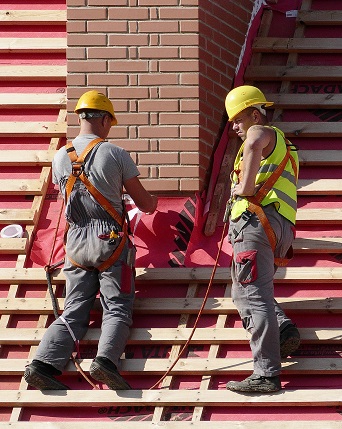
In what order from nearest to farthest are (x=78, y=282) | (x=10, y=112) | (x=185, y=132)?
(x=78, y=282) < (x=185, y=132) < (x=10, y=112)

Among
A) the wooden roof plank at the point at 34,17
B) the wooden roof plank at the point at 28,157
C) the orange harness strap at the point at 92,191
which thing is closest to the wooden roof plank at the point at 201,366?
the orange harness strap at the point at 92,191

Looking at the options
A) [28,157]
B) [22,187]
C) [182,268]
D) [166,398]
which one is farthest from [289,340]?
[28,157]

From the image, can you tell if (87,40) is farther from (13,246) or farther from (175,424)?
(175,424)

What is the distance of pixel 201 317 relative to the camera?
318 inches

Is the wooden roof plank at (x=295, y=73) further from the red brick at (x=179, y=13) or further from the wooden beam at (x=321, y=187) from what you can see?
the wooden beam at (x=321, y=187)

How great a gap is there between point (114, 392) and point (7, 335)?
3.24ft

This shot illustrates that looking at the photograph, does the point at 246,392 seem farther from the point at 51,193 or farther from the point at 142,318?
the point at 51,193

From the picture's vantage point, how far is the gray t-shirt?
7848 millimetres

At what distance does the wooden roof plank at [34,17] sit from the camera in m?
10.2

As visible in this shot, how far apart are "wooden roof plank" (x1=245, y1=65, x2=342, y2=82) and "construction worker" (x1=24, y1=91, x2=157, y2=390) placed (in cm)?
210

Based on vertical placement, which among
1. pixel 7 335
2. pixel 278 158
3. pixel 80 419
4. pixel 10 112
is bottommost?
pixel 80 419

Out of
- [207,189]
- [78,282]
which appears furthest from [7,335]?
[207,189]

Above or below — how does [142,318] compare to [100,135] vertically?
below

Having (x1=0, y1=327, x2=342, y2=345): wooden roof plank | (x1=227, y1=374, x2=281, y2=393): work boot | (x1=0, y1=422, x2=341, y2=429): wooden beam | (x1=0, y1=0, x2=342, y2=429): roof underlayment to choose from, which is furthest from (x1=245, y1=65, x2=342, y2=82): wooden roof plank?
(x1=0, y1=422, x2=341, y2=429): wooden beam
